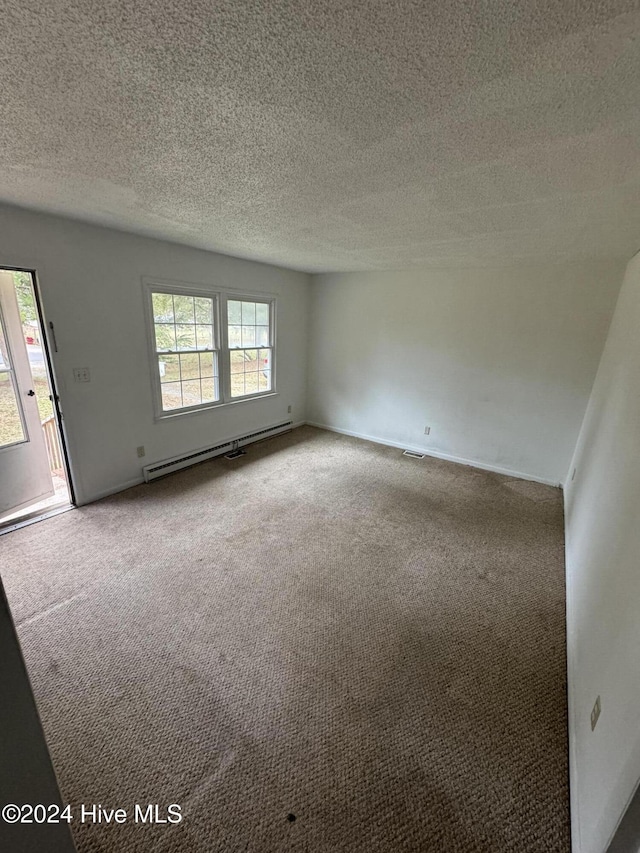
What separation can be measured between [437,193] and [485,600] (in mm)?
2381

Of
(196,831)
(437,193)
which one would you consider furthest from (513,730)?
(437,193)

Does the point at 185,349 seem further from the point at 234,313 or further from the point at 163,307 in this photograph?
the point at 234,313

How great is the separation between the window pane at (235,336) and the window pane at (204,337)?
27 centimetres

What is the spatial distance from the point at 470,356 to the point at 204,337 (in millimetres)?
3080

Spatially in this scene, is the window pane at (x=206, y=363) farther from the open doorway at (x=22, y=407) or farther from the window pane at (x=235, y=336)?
the open doorway at (x=22, y=407)

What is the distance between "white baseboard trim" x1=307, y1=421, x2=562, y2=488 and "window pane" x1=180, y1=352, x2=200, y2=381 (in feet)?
7.34

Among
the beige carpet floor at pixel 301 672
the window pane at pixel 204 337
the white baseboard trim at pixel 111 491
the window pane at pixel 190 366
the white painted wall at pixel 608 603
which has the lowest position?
the beige carpet floor at pixel 301 672

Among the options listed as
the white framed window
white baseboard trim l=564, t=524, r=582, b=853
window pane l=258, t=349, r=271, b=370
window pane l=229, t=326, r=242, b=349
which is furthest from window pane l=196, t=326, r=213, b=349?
white baseboard trim l=564, t=524, r=582, b=853

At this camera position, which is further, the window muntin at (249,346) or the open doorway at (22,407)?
the window muntin at (249,346)

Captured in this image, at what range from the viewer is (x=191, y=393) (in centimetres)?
379

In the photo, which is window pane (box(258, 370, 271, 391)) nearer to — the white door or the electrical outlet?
the electrical outlet

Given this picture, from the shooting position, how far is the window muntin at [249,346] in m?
4.07

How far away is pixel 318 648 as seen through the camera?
5.90ft

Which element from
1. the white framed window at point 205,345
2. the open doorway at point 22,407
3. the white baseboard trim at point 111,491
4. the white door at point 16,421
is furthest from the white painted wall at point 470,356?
the white door at point 16,421
